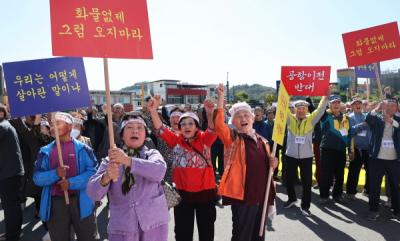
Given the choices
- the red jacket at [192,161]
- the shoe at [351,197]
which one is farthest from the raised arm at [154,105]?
the shoe at [351,197]

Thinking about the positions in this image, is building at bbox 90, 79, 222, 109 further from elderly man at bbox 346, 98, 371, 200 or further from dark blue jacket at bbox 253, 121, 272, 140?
elderly man at bbox 346, 98, 371, 200

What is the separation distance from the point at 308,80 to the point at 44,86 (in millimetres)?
4151

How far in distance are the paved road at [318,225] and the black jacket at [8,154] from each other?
3.73 ft

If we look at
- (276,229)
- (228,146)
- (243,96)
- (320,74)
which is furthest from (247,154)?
(243,96)

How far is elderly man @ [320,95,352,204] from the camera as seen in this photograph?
6.84 meters

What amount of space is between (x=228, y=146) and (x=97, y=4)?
6.37 ft

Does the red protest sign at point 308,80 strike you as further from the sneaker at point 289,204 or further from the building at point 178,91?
the building at point 178,91

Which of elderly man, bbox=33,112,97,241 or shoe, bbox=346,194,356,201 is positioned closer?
elderly man, bbox=33,112,97,241

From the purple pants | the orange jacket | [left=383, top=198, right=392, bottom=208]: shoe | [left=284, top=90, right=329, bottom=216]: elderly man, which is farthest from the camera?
[left=383, top=198, right=392, bottom=208]: shoe

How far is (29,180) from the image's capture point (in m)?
5.89

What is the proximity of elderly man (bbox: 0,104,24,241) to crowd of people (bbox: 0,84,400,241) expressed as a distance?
1 centimetres

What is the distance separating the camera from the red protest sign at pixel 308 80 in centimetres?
575

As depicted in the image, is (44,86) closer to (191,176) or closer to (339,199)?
(191,176)

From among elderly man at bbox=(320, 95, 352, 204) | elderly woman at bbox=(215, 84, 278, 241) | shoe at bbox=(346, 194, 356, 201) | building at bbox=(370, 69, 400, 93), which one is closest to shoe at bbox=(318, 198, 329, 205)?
elderly man at bbox=(320, 95, 352, 204)
